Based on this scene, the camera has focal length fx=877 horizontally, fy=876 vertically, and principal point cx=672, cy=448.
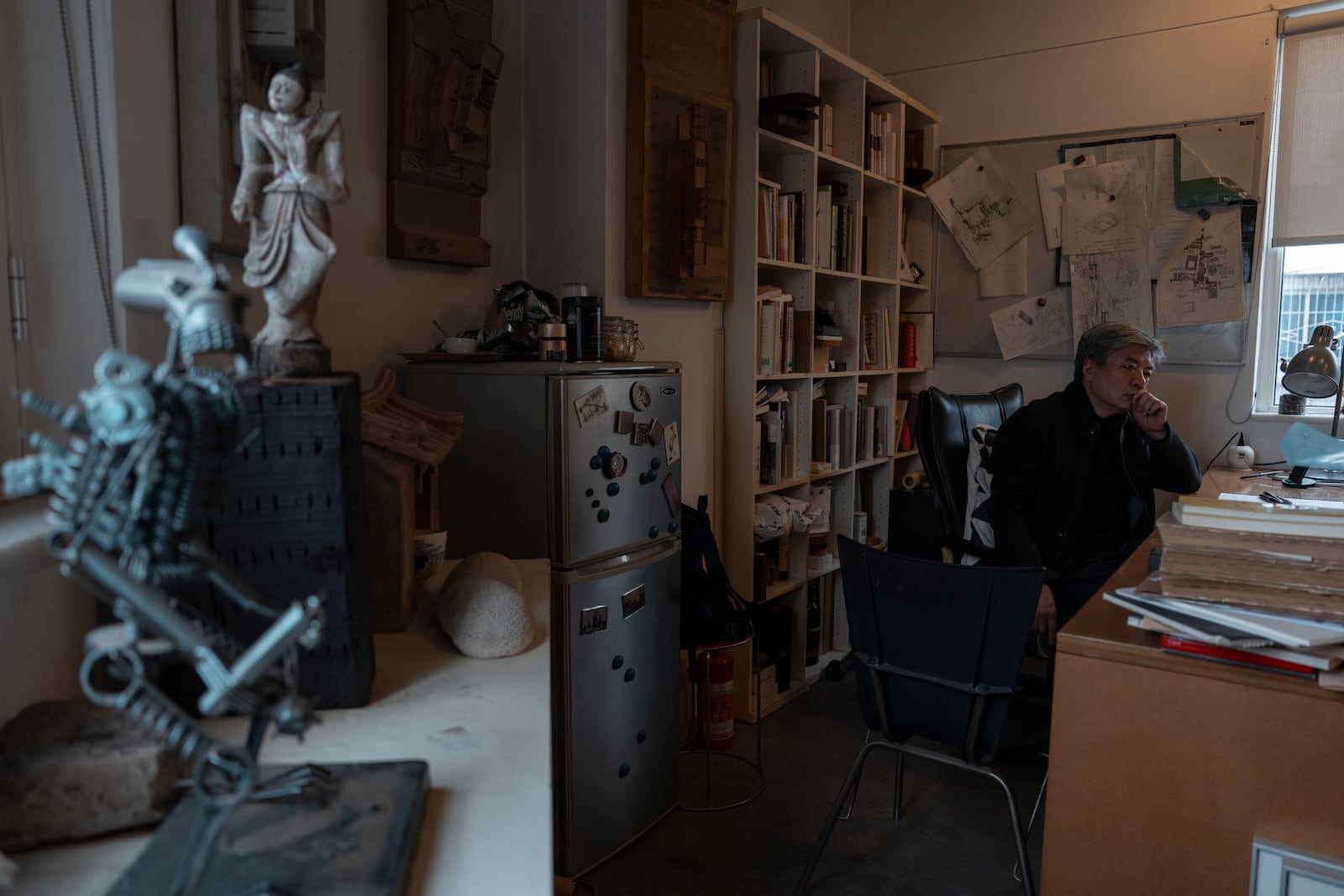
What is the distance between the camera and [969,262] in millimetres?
4223

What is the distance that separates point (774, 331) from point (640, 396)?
106 cm

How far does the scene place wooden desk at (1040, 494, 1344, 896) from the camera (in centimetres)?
126

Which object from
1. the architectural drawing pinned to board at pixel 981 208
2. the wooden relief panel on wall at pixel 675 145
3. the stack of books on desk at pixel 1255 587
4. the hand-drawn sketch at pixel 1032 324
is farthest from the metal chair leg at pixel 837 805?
the architectural drawing pinned to board at pixel 981 208

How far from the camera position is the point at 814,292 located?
11.6 feet

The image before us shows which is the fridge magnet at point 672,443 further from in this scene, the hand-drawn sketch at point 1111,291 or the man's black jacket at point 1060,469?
the hand-drawn sketch at point 1111,291

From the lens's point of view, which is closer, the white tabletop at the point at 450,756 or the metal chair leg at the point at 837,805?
the white tabletop at the point at 450,756

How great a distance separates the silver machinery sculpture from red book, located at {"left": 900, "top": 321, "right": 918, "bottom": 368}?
390cm

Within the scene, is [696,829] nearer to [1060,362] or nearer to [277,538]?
[277,538]

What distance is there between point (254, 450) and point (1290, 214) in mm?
4043

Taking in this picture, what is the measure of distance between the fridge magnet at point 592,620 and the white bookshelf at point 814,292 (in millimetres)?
1061

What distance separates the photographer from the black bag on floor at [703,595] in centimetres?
258

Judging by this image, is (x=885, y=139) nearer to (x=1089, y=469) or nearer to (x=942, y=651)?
(x=1089, y=469)

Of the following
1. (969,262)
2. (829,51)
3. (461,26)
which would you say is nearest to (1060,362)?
(969,262)

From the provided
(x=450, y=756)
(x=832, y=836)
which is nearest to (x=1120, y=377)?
(x=832, y=836)
